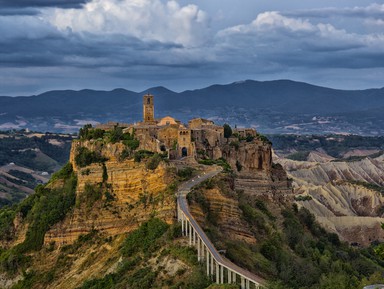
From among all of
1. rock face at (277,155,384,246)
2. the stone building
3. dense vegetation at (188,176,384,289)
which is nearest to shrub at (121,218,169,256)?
dense vegetation at (188,176,384,289)

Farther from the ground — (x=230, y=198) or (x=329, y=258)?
(x=230, y=198)

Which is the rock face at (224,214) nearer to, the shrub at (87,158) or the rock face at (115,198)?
the rock face at (115,198)

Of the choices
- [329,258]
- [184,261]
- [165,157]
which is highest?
[165,157]

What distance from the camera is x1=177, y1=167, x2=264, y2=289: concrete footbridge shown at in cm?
4053

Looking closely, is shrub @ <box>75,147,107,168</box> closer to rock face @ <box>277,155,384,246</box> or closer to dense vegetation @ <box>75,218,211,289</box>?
dense vegetation @ <box>75,218,211,289</box>

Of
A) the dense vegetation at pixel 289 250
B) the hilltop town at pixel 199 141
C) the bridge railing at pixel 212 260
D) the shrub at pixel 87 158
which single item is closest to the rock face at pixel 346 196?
the dense vegetation at pixel 289 250

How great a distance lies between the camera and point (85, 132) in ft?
233

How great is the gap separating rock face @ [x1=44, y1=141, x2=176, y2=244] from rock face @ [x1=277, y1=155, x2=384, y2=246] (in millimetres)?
44642

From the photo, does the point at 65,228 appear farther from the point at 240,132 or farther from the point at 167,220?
the point at 240,132

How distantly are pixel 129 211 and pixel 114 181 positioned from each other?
3.32 metres

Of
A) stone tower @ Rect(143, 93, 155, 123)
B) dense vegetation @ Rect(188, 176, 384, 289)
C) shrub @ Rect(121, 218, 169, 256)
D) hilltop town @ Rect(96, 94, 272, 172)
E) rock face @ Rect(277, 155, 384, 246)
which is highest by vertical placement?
stone tower @ Rect(143, 93, 155, 123)

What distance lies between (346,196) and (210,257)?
83446 mm

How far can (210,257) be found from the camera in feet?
142

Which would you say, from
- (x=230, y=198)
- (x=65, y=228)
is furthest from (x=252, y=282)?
(x=65, y=228)
